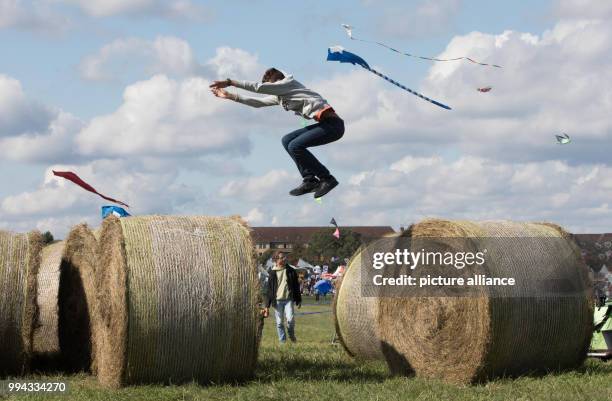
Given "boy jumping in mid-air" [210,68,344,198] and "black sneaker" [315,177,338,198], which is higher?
"boy jumping in mid-air" [210,68,344,198]

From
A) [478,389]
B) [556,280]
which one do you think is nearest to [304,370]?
[478,389]

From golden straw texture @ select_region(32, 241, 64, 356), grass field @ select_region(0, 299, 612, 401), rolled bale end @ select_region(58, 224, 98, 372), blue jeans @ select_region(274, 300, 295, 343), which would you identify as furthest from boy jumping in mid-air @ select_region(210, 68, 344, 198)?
blue jeans @ select_region(274, 300, 295, 343)

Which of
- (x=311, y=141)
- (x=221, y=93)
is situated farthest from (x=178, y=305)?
(x=221, y=93)

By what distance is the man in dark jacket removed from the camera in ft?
69.6

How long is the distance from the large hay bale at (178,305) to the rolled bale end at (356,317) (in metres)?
3.20

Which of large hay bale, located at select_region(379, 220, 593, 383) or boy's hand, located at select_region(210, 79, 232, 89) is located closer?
boy's hand, located at select_region(210, 79, 232, 89)

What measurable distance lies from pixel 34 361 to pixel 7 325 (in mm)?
2038

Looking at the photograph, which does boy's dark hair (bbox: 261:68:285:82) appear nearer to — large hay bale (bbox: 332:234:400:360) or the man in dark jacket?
large hay bale (bbox: 332:234:400:360)

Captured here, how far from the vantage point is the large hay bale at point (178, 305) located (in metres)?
12.6

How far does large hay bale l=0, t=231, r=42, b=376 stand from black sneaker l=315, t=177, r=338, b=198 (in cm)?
437

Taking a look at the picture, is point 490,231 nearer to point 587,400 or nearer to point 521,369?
point 521,369

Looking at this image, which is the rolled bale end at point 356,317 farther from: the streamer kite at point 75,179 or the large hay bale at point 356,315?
the streamer kite at point 75,179

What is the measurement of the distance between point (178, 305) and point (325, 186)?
2.45 m

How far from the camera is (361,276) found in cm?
1628
